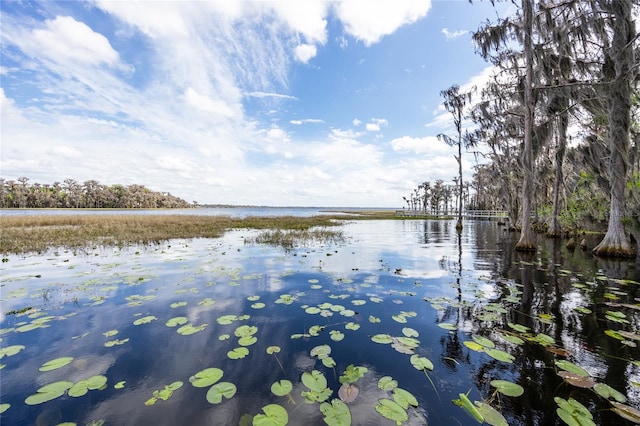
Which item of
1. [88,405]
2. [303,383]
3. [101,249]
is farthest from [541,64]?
[101,249]

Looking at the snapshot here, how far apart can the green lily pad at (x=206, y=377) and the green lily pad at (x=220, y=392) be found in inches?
4.6

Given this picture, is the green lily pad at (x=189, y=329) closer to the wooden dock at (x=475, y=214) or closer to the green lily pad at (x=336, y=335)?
the green lily pad at (x=336, y=335)

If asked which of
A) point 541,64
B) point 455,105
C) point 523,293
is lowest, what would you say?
point 523,293

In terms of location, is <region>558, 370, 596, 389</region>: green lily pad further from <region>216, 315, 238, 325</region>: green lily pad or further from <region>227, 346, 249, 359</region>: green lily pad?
<region>216, 315, 238, 325</region>: green lily pad

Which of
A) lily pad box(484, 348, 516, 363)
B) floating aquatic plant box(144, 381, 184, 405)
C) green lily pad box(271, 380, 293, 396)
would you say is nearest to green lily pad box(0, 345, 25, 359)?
floating aquatic plant box(144, 381, 184, 405)

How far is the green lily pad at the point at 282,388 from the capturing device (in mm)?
2957

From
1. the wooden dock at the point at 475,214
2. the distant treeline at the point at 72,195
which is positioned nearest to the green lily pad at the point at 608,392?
the wooden dock at the point at 475,214

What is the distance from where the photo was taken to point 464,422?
2527mm

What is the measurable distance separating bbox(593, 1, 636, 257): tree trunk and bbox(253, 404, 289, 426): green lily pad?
16.0 m

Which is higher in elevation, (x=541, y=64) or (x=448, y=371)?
(x=541, y=64)

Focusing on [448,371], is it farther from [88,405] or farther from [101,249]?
[101,249]

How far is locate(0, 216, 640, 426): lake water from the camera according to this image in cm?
275

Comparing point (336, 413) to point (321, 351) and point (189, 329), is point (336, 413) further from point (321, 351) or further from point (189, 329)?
point (189, 329)

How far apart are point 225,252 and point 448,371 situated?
11.2m
